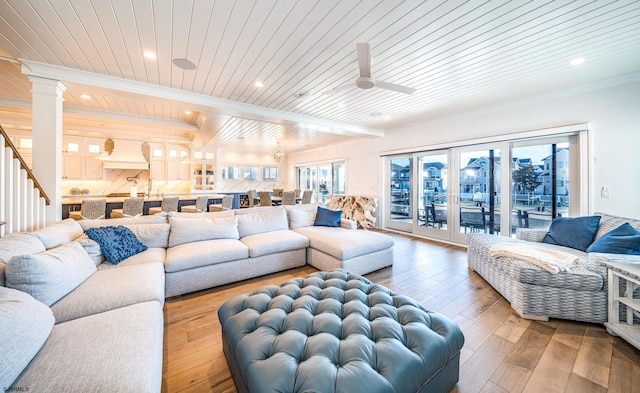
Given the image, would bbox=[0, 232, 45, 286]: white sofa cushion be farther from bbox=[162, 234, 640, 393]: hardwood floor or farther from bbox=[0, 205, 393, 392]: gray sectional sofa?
bbox=[162, 234, 640, 393]: hardwood floor

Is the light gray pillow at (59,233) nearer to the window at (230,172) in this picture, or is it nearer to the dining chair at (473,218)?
the dining chair at (473,218)

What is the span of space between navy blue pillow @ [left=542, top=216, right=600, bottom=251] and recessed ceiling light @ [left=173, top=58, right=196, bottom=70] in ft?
16.3

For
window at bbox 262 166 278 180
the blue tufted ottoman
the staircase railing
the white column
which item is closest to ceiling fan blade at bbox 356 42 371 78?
the blue tufted ottoman

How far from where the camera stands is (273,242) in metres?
3.31

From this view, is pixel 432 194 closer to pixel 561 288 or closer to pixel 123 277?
pixel 561 288

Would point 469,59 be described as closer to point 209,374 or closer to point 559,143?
point 559,143

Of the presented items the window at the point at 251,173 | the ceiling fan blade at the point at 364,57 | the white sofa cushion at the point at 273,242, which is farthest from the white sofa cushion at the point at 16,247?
the window at the point at 251,173

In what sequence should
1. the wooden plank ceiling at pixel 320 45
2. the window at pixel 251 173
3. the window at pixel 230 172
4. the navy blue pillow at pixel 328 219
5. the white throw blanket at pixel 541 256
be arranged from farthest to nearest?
the window at pixel 251 173 → the window at pixel 230 172 → the navy blue pillow at pixel 328 219 → the white throw blanket at pixel 541 256 → the wooden plank ceiling at pixel 320 45

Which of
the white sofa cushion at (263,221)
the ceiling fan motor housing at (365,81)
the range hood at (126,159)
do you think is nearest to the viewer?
the ceiling fan motor housing at (365,81)

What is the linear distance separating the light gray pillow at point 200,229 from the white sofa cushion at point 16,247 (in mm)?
1170

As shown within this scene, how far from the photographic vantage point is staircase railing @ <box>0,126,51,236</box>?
2.44m

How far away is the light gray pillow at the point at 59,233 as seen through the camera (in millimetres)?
2121

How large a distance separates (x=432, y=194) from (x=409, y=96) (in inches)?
99.1

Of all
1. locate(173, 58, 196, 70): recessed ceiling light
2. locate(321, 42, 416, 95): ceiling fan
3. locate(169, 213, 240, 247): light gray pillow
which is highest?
locate(173, 58, 196, 70): recessed ceiling light
